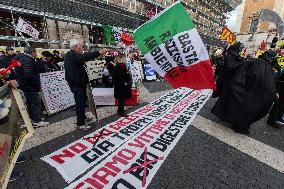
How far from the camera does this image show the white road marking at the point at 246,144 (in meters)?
4.33

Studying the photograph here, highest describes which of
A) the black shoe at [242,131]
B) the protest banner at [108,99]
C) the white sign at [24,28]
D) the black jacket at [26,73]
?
the white sign at [24,28]

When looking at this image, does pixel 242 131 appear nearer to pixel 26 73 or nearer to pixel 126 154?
pixel 126 154

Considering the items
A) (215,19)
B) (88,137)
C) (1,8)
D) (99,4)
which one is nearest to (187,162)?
(88,137)

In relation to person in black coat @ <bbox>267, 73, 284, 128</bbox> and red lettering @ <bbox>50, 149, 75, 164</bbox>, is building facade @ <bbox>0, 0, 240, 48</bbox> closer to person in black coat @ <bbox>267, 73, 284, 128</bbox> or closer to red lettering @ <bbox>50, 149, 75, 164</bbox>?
red lettering @ <bbox>50, 149, 75, 164</bbox>

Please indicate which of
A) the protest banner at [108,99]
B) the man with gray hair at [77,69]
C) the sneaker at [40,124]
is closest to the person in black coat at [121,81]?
the protest banner at [108,99]

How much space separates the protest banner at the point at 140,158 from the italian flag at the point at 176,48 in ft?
4.97

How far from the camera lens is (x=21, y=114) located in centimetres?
323

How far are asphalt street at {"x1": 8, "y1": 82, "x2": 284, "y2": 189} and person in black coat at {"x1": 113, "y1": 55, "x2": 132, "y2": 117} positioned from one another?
2.66ft

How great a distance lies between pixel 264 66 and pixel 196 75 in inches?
118

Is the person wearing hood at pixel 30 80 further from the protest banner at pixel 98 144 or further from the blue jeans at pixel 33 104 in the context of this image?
the protest banner at pixel 98 144

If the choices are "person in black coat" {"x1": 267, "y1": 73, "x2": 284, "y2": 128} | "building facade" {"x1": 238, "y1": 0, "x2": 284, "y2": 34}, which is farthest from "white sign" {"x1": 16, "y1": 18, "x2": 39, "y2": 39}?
"building facade" {"x1": 238, "y1": 0, "x2": 284, "y2": 34}

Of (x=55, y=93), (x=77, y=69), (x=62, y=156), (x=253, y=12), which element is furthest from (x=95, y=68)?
(x=253, y=12)

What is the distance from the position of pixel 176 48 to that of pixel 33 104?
4.12 metres

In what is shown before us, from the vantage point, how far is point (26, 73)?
209 inches
